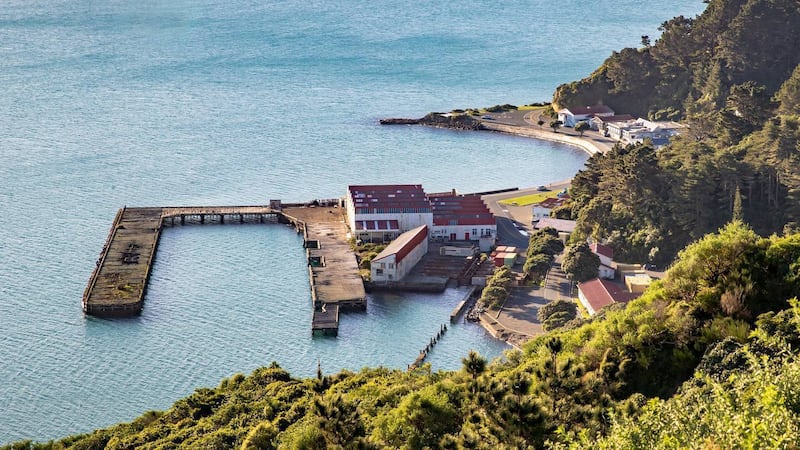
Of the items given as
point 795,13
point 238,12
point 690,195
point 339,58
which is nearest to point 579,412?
point 690,195

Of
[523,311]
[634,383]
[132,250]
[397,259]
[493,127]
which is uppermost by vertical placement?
[493,127]

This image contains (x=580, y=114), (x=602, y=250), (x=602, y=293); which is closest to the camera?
(x=602, y=293)

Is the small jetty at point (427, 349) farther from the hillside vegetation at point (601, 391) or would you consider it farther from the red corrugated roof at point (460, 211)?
the red corrugated roof at point (460, 211)

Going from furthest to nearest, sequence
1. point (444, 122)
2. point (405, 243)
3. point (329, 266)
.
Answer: point (444, 122)
point (405, 243)
point (329, 266)

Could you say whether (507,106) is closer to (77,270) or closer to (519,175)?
(519,175)

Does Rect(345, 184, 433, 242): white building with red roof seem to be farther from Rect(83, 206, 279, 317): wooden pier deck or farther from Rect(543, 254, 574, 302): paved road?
Rect(543, 254, 574, 302): paved road

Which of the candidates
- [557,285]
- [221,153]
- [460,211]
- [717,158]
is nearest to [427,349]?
[557,285]

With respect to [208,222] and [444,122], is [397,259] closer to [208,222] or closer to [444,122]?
[208,222]
